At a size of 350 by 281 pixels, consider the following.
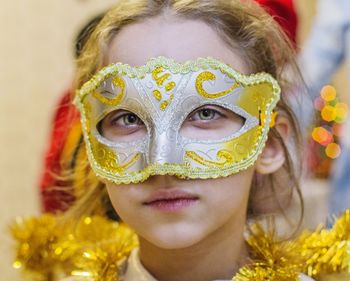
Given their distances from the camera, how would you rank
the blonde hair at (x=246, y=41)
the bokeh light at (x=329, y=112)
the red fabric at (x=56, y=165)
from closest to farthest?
the blonde hair at (x=246, y=41) < the red fabric at (x=56, y=165) < the bokeh light at (x=329, y=112)

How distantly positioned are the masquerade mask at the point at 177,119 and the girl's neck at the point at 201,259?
0.14 m

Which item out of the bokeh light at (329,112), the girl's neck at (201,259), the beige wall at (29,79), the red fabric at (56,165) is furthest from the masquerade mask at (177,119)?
the beige wall at (29,79)

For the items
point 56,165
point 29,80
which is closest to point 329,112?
point 29,80

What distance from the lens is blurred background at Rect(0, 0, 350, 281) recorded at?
263 cm

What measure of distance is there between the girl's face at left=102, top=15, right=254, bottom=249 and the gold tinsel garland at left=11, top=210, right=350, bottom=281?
11cm

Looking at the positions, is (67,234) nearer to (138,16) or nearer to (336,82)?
(138,16)

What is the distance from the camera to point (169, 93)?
38.9 inches

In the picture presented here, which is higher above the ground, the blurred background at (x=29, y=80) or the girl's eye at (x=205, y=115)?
the girl's eye at (x=205, y=115)

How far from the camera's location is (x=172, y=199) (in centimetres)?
99

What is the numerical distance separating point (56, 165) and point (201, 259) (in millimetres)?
534

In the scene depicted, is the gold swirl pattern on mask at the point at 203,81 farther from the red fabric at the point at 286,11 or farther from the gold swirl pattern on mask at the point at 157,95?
the red fabric at the point at 286,11

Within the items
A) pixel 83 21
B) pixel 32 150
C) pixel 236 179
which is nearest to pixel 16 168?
pixel 32 150

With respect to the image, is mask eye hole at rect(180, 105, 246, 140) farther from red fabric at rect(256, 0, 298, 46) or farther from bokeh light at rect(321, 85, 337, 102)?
bokeh light at rect(321, 85, 337, 102)

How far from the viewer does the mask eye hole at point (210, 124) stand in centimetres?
100
